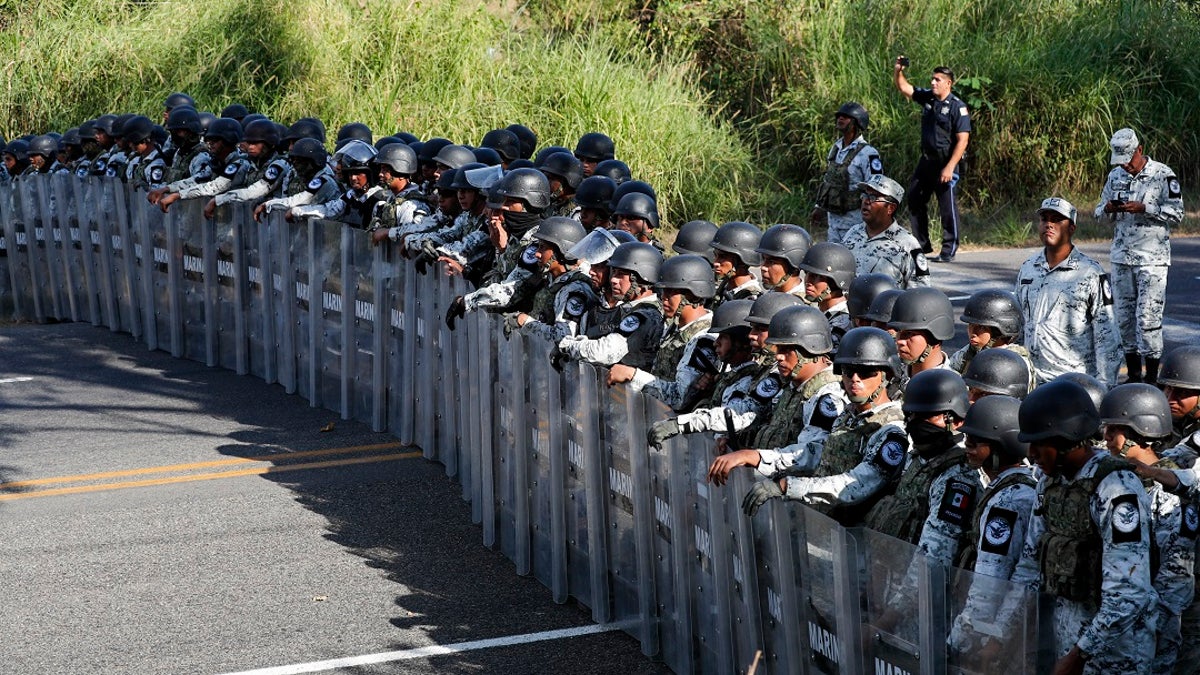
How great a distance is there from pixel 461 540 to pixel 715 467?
3.65 metres

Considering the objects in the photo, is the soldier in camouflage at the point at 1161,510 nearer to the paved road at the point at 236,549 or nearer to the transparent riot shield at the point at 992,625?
the transparent riot shield at the point at 992,625

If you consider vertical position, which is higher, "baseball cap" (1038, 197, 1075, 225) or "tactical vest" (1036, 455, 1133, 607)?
"baseball cap" (1038, 197, 1075, 225)

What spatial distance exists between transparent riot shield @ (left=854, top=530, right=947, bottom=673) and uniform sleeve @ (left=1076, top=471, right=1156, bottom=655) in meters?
0.46

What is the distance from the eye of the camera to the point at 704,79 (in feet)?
79.8

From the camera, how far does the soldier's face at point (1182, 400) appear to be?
6.36 metres

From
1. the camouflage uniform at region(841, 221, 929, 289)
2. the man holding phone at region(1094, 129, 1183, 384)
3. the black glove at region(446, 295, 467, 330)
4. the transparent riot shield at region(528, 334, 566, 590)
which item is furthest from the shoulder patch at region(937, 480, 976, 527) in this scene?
the man holding phone at region(1094, 129, 1183, 384)

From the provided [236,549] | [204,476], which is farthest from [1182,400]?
[204,476]

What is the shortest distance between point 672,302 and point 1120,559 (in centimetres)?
361

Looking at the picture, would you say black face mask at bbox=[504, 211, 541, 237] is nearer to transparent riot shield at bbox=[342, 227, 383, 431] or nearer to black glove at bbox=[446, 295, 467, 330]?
black glove at bbox=[446, 295, 467, 330]

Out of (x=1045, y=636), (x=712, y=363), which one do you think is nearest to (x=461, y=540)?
(x=712, y=363)

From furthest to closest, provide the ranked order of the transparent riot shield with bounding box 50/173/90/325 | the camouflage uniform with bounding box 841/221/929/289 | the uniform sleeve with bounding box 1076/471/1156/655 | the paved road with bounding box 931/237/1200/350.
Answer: the transparent riot shield with bounding box 50/173/90/325 < the paved road with bounding box 931/237/1200/350 < the camouflage uniform with bounding box 841/221/929/289 < the uniform sleeve with bounding box 1076/471/1156/655

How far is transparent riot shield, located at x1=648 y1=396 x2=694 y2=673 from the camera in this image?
22.9 feet

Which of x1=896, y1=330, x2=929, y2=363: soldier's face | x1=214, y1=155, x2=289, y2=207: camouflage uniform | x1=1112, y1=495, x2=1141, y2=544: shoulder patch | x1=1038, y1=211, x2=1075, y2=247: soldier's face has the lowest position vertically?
x1=214, y1=155, x2=289, y2=207: camouflage uniform

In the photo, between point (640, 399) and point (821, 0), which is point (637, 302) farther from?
point (821, 0)
